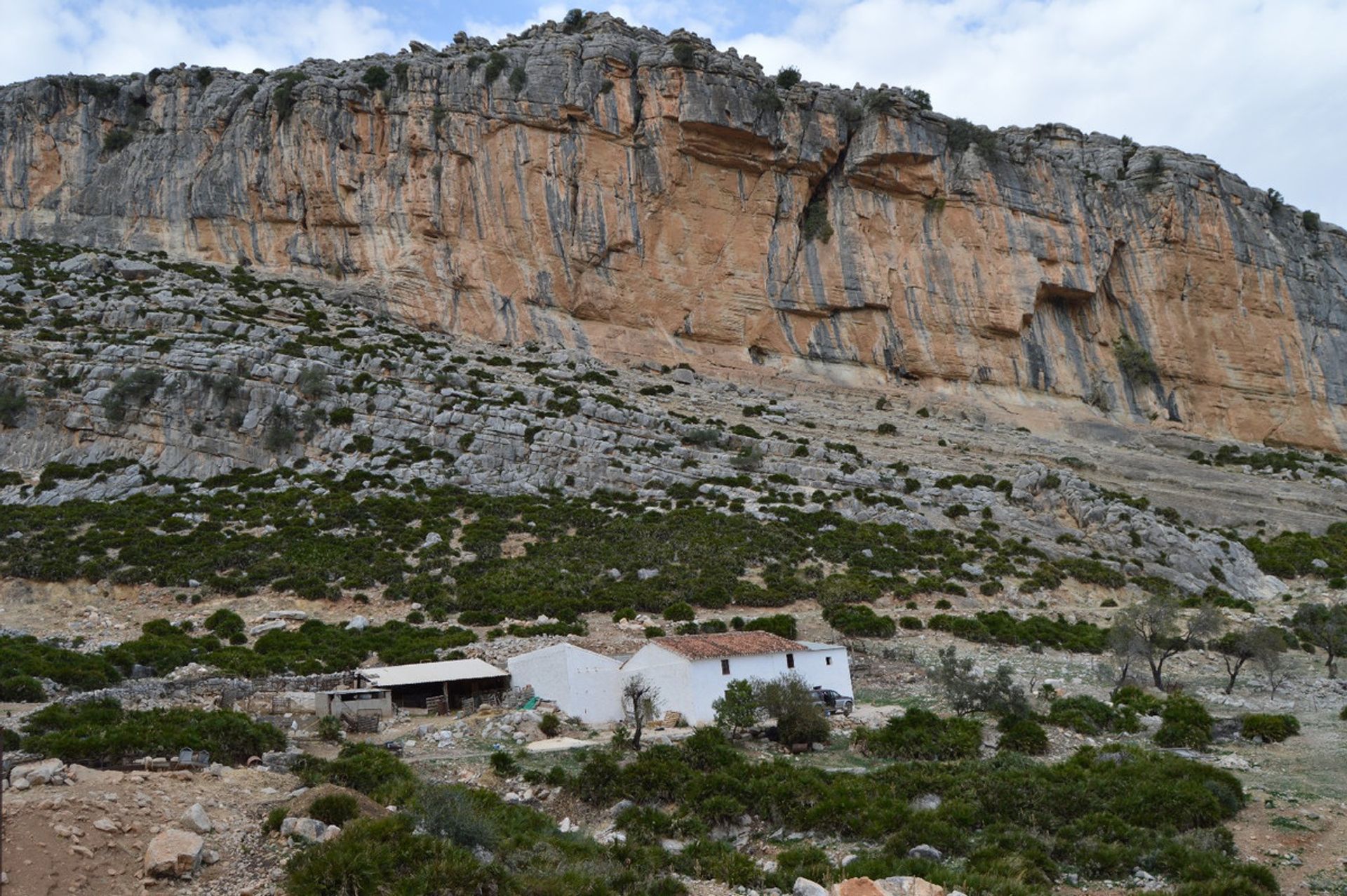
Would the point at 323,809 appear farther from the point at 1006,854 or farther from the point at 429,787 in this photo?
the point at 1006,854

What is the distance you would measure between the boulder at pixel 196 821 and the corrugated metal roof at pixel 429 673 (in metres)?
11.8

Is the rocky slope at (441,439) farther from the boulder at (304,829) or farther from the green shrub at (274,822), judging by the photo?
the boulder at (304,829)

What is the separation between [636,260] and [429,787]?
Result: 152 ft

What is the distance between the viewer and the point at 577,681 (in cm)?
2359

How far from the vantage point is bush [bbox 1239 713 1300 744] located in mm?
19734

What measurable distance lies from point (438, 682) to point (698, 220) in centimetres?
3984

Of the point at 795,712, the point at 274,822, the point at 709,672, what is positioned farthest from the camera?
the point at 709,672

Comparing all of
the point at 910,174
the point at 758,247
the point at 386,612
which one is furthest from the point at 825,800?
the point at 910,174

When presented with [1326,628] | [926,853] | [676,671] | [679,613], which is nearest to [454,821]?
[926,853]

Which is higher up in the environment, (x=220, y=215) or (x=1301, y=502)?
(x=220, y=215)

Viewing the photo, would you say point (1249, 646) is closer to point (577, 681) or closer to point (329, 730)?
point (577, 681)

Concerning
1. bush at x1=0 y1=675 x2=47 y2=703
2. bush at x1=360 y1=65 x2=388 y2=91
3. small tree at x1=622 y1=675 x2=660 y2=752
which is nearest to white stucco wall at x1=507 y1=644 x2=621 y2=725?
small tree at x1=622 y1=675 x2=660 y2=752

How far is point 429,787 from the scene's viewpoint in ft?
46.5

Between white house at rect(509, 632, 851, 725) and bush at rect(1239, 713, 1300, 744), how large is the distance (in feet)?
26.2
